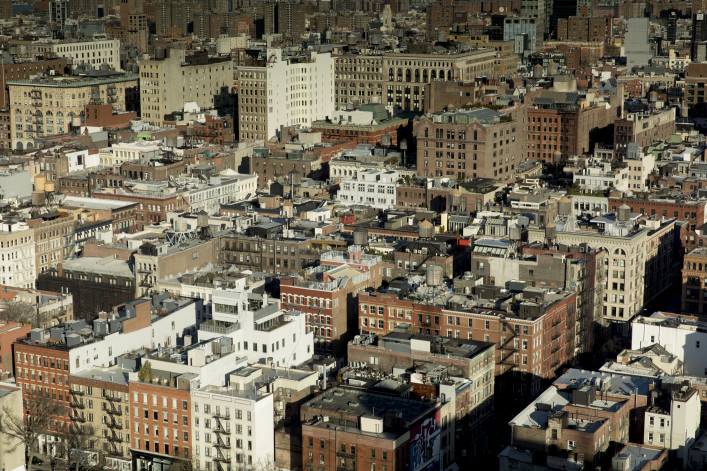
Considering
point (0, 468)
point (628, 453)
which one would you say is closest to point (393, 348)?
point (628, 453)

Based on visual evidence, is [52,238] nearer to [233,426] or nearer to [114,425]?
[114,425]

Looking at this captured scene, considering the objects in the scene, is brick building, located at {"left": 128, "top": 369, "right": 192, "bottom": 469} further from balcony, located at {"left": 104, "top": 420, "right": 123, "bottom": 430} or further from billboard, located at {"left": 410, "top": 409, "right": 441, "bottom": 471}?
billboard, located at {"left": 410, "top": 409, "right": 441, "bottom": 471}

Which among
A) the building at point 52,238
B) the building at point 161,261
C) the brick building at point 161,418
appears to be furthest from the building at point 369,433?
the building at point 52,238

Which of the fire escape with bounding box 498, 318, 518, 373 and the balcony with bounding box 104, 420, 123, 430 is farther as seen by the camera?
the fire escape with bounding box 498, 318, 518, 373

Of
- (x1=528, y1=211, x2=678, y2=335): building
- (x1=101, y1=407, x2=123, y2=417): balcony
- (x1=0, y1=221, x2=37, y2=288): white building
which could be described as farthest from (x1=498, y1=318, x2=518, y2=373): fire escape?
(x1=0, y1=221, x2=37, y2=288): white building

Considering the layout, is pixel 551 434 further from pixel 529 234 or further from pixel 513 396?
pixel 529 234

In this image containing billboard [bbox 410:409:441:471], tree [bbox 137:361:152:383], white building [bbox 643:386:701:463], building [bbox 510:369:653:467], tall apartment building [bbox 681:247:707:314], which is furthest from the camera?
tall apartment building [bbox 681:247:707:314]

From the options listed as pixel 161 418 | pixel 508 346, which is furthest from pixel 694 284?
pixel 161 418
